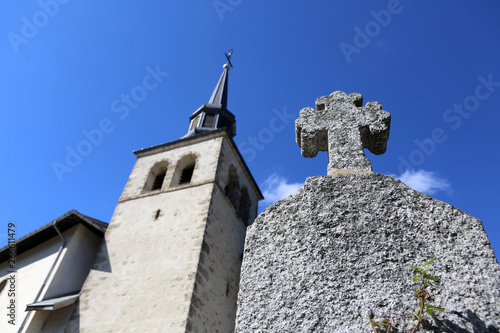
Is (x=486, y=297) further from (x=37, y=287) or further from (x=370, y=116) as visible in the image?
(x=37, y=287)

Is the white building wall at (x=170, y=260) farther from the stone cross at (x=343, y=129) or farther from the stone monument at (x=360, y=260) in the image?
the stone monument at (x=360, y=260)

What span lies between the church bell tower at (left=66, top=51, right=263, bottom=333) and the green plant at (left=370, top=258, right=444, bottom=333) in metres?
6.51

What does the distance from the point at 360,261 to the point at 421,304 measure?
28 cm

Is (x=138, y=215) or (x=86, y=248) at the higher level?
(x=138, y=215)

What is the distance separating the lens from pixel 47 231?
970 centimetres

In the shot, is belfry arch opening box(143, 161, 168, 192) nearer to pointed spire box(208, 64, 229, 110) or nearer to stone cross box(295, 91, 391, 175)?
pointed spire box(208, 64, 229, 110)

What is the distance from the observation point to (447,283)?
1.33 m

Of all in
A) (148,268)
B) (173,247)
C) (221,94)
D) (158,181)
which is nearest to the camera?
(148,268)

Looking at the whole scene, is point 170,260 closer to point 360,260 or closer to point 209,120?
point 360,260

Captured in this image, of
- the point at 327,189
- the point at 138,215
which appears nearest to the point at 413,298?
the point at 327,189

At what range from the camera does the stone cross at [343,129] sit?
2.08 metres

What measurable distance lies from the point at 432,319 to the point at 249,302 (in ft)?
2.28

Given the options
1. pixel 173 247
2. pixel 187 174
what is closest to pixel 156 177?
pixel 187 174

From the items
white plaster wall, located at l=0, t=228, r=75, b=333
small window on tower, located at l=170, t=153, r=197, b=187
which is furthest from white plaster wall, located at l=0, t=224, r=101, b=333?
small window on tower, located at l=170, t=153, r=197, b=187
